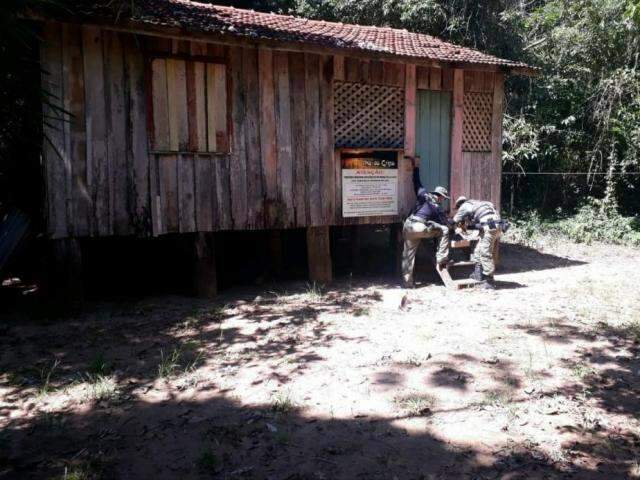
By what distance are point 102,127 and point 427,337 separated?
15.8 feet

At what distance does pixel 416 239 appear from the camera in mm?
8852

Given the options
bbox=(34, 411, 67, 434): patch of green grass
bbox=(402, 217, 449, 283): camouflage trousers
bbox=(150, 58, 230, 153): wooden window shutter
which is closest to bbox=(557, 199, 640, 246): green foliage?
bbox=(402, 217, 449, 283): camouflage trousers

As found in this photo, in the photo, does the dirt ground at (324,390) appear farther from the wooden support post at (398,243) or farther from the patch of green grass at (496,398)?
the wooden support post at (398,243)

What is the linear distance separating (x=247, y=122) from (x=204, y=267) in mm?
2198

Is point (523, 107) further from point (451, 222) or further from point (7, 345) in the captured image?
point (7, 345)

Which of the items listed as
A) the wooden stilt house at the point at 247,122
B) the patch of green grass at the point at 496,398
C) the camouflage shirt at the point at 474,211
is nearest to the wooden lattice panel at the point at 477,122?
the wooden stilt house at the point at 247,122

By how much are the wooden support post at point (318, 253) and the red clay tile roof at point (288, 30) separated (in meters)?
2.84

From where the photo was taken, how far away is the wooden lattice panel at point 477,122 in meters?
9.81

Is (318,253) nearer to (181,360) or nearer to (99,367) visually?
(181,360)

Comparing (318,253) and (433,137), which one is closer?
(318,253)

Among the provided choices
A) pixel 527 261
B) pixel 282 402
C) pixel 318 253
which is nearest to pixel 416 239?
pixel 318 253

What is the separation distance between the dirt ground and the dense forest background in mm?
8329

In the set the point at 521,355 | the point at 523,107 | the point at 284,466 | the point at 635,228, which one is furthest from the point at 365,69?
the point at 635,228

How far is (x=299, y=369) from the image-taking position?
530 cm
